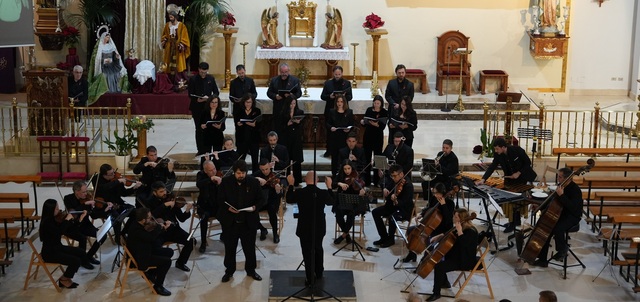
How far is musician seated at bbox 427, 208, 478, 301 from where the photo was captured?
10.5m

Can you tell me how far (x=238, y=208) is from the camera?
440 inches

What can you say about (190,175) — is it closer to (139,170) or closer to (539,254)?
(139,170)

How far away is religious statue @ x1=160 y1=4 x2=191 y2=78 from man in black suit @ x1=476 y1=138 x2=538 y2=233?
26.5 ft

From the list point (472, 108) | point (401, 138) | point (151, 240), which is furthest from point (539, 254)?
point (472, 108)

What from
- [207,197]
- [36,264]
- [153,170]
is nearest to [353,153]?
[207,197]

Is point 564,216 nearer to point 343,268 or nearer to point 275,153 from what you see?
point 343,268

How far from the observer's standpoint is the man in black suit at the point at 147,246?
10617mm

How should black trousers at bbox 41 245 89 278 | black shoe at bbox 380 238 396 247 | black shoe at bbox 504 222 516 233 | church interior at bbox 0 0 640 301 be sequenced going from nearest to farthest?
black trousers at bbox 41 245 89 278 → church interior at bbox 0 0 640 301 → black shoe at bbox 380 238 396 247 → black shoe at bbox 504 222 516 233

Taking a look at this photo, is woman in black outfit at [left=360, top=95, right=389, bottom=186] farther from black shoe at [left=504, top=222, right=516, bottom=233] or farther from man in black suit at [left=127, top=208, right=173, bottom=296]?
man in black suit at [left=127, top=208, right=173, bottom=296]

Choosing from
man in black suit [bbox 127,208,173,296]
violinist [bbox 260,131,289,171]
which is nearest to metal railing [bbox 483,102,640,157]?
violinist [bbox 260,131,289,171]

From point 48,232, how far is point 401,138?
514 cm

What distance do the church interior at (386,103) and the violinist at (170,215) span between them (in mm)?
240

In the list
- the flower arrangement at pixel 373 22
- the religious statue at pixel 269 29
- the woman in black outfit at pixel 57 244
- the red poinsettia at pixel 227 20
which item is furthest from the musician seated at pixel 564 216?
the religious statue at pixel 269 29

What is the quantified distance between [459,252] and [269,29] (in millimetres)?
10287
